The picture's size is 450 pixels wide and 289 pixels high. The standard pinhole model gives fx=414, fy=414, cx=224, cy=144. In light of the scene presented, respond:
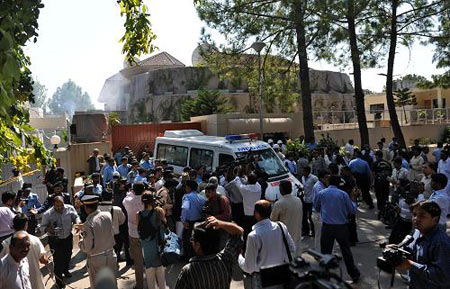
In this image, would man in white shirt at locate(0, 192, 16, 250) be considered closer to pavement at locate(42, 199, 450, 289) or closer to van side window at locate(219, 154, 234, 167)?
pavement at locate(42, 199, 450, 289)

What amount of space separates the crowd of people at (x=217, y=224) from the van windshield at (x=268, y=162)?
36cm

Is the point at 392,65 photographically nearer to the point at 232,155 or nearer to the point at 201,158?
the point at 201,158

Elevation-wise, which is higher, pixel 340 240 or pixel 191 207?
pixel 191 207

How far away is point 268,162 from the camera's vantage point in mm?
10305

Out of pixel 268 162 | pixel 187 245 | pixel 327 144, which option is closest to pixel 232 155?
pixel 268 162

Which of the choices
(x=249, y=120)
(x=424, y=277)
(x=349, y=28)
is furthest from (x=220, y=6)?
(x=424, y=277)

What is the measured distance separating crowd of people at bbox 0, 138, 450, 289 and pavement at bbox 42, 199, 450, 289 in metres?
0.24

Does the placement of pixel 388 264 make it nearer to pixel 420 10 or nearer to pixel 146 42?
pixel 146 42

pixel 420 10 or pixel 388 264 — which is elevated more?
pixel 420 10

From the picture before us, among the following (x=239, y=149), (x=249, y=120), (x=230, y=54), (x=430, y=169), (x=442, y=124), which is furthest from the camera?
(x=442, y=124)

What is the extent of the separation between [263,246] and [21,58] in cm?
289

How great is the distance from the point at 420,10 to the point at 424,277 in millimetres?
14983

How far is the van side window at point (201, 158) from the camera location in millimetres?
10791

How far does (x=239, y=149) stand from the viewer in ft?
A: 33.1
